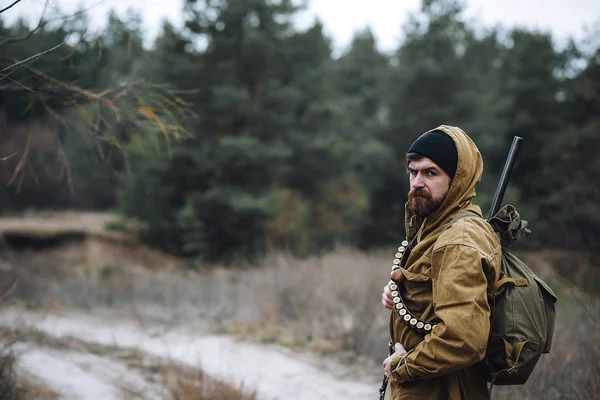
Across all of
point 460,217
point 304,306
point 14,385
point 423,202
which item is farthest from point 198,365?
point 460,217

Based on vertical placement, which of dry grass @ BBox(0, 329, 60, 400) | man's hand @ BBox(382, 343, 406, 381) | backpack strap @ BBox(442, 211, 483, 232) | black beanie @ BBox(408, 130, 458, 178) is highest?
black beanie @ BBox(408, 130, 458, 178)

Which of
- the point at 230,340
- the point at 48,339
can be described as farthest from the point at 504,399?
the point at 48,339

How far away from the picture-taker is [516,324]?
2037 mm

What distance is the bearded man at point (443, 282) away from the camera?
198cm

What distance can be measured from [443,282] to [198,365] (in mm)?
4144

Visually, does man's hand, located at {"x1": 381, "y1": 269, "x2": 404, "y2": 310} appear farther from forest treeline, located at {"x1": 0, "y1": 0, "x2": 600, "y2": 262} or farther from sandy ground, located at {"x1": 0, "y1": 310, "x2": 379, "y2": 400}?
forest treeline, located at {"x1": 0, "y1": 0, "x2": 600, "y2": 262}

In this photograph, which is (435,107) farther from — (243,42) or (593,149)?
(243,42)

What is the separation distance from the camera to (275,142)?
1836 cm

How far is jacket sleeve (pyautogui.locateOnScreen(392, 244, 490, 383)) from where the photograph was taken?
196 centimetres

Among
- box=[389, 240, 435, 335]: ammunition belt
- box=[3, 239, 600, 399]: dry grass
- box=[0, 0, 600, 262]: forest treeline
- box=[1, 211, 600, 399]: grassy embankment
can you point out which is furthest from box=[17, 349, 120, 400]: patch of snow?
box=[0, 0, 600, 262]: forest treeline

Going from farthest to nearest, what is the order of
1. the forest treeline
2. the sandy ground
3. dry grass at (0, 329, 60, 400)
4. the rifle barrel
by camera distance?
the forest treeline
the sandy ground
dry grass at (0, 329, 60, 400)
the rifle barrel

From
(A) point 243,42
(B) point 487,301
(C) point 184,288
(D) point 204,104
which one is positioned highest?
(A) point 243,42

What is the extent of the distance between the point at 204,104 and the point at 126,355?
12213 millimetres

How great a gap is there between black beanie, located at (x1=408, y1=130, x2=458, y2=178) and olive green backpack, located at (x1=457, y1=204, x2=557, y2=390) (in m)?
0.23
